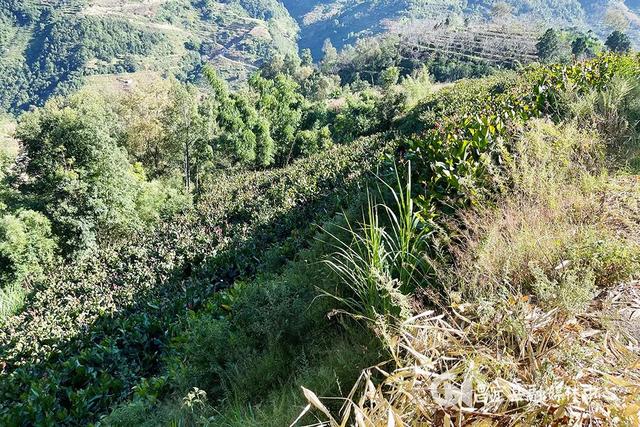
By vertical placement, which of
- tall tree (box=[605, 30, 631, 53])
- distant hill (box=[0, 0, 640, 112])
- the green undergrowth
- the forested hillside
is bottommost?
tall tree (box=[605, 30, 631, 53])

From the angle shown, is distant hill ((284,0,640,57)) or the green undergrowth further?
distant hill ((284,0,640,57))

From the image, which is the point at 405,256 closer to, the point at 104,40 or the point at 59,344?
the point at 59,344

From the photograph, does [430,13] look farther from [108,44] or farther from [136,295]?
[136,295]

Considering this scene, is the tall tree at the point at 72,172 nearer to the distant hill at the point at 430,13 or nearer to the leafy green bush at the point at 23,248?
the leafy green bush at the point at 23,248

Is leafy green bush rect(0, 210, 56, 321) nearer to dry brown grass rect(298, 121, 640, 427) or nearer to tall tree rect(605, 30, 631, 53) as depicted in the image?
dry brown grass rect(298, 121, 640, 427)

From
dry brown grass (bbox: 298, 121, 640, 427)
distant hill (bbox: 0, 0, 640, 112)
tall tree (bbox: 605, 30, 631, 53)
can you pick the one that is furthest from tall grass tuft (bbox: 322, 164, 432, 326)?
distant hill (bbox: 0, 0, 640, 112)

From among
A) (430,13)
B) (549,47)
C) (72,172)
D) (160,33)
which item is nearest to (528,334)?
(72,172)

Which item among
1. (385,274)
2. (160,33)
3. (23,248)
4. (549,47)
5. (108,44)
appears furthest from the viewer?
(160,33)

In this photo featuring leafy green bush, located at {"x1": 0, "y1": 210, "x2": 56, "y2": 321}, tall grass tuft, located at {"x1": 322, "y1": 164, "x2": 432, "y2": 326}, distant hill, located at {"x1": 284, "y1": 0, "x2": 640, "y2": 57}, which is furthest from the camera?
distant hill, located at {"x1": 284, "y1": 0, "x2": 640, "y2": 57}

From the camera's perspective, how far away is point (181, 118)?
23.9 meters

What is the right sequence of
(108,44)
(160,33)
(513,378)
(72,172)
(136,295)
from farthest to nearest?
(160,33), (108,44), (72,172), (136,295), (513,378)

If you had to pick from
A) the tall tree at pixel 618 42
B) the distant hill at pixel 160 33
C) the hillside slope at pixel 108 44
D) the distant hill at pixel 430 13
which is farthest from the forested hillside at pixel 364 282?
the distant hill at pixel 430 13

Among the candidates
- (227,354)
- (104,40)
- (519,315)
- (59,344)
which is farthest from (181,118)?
(104,40)

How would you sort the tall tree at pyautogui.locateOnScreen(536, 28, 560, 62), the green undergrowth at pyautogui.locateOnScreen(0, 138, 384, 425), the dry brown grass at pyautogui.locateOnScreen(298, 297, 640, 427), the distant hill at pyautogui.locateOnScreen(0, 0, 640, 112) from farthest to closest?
the distant hill at pyautogui.locateOnScreen(0, 0, 640, 112) < the tall tree at pyautogui.locateOnScreen(536, 28, 560, 62) < the green undergrowth at pyautogui.locateOnScreen(0, 138, 384, 425) < the dry brown grass at pyautogui.locateOnScreen(298, 297, 640, 427)
